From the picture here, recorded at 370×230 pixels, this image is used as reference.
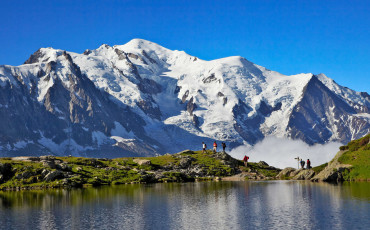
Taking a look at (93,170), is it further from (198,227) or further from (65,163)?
(198,227)

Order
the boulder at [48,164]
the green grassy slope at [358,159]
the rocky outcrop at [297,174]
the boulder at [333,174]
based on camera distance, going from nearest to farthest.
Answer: the green grassy slope at [358,159], the boulder at [333,174], the rocky outcrop at [297,174], the boulder at [48,164]

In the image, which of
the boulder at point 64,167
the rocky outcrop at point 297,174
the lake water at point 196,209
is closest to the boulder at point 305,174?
the rocky outcrop at point 297,174

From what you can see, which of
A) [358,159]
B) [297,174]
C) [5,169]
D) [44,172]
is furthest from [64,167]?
[358,159]

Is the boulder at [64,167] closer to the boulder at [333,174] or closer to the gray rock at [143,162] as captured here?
the gray rock at [143,162]

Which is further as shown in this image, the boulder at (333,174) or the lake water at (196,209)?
the boulder at (333,174)

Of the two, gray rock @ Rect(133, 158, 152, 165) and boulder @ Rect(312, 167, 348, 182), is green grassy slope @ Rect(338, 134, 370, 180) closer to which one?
boulder @ Rect(312, 167, 348, 182)

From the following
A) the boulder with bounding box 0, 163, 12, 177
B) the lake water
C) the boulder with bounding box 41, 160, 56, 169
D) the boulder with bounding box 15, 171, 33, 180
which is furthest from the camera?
the boulder with bounding box 41, 160, 56, 169

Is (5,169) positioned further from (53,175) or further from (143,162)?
(143,162)

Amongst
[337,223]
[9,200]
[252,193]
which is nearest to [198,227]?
[337,223]

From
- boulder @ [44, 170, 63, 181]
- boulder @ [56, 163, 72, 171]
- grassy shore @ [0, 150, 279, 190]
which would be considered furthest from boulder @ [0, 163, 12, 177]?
boulder @ [56, 163, 72, 171]

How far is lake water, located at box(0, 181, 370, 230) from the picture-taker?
62000 millimetres

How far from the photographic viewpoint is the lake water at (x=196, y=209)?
203ft

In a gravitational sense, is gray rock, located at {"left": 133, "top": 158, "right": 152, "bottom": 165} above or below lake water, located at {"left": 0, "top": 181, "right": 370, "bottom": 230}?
above

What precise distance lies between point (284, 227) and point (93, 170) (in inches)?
3250
